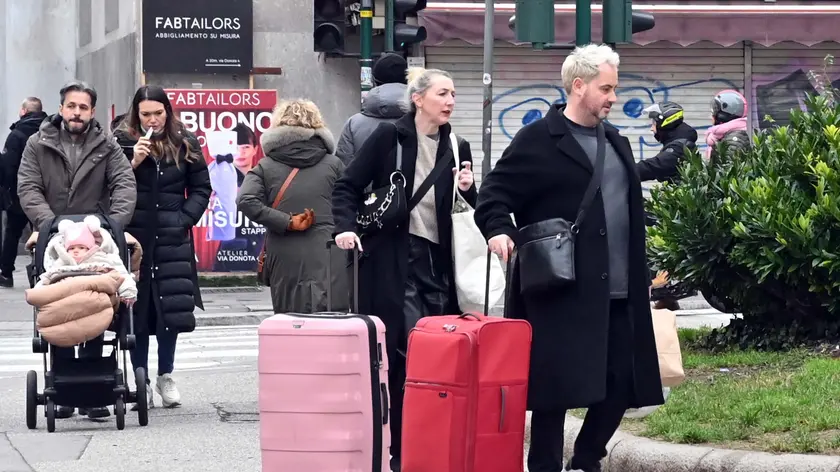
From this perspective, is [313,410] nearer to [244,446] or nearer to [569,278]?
[569,278]

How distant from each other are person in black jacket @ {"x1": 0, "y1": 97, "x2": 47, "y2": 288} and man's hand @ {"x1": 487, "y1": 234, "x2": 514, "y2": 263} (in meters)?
12.4

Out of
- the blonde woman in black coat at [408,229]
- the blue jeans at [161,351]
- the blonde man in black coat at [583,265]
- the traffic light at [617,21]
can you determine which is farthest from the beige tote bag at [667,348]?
the traffic light at [617,21]

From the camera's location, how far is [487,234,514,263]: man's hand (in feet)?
19.7

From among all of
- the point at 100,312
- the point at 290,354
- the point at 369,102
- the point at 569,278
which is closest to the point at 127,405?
the point at 100,312

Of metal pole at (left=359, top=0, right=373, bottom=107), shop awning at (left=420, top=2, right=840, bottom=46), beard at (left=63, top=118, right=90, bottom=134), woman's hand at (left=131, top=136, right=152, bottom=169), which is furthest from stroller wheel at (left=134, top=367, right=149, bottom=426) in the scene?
shop awning at (left=420, top=2, right=840, bottom=46)

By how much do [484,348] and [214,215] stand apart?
12.6 metres

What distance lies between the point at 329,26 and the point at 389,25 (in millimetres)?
633

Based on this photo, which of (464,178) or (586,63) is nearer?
(586,63)

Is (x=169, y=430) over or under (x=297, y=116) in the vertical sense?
under

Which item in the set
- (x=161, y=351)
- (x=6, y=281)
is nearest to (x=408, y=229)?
(x=161, y=351)

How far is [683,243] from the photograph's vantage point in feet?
30.9

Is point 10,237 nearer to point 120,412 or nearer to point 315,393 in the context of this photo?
point 120,412

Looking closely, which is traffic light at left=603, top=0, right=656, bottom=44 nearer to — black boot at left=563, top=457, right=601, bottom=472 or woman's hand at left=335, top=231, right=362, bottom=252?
woman's hand at left=335, top=231, right=362, bottom=252

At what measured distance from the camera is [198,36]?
1898 centimetres
